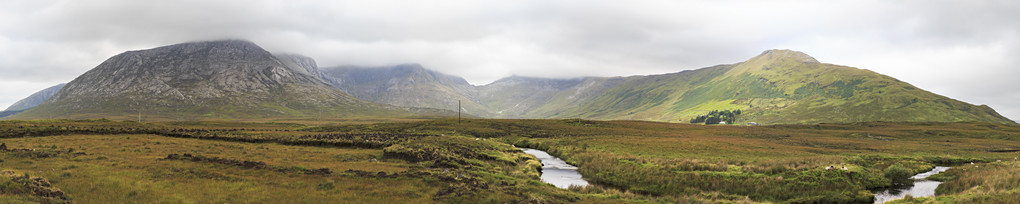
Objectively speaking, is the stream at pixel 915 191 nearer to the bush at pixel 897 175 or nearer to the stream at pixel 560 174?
the bush at pixel 897 175

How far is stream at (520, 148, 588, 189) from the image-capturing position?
41031 mm

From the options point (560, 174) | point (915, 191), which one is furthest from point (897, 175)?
point (560, 174)

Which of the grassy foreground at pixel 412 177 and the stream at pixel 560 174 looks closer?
the grassy foreground at pixel 412 177

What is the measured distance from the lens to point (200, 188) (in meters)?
25.3

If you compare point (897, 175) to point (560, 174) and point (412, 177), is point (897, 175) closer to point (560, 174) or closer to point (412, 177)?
point (560, 174)

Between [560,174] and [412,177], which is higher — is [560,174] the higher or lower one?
the lower one

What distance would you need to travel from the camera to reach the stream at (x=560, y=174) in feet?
135

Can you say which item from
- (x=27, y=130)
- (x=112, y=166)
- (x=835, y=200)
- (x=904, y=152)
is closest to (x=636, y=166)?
(x=835, y=200)

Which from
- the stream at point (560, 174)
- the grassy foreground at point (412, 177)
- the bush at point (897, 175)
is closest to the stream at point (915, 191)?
the bush at point (897, 175)

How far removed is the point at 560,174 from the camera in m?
48.3

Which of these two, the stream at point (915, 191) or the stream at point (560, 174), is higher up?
the stream at point (915, 191)

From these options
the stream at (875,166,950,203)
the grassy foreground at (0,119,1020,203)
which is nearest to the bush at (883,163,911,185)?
the grassy foreground at (0,119,1020,203)

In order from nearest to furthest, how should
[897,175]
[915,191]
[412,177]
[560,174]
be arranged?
[412,177]
[915,191]
[897,175]
[560,174]

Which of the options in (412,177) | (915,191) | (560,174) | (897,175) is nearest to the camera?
(412,177)
